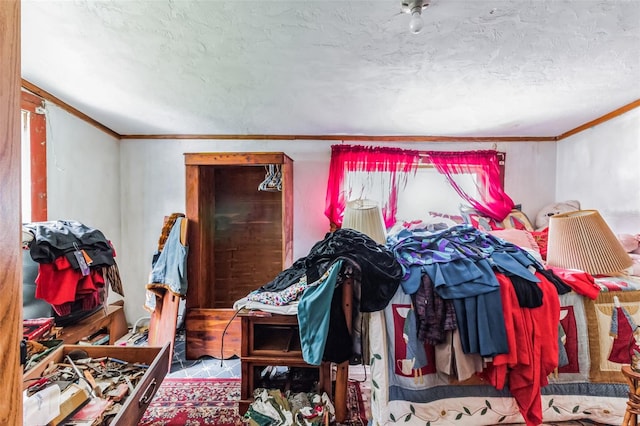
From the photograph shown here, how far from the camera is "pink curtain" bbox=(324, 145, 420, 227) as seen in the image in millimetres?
3135

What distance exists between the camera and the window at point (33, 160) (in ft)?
6.80

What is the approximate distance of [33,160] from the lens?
212cm

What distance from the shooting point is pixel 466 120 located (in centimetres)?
265

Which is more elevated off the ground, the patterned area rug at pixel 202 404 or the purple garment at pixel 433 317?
the purple garment at pixel 433 317

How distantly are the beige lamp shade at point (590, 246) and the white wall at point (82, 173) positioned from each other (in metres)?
3.82

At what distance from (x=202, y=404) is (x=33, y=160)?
2239 mm

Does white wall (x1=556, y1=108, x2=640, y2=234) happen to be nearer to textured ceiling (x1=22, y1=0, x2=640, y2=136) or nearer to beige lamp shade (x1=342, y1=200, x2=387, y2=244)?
textured ceiling (x1=22, y1=0, x2=640, y2=136)

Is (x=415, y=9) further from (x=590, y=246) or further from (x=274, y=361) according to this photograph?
(x=274, y=361)

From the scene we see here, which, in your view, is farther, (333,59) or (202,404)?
(202,404)

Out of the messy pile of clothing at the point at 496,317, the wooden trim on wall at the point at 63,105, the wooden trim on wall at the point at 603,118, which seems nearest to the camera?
the messy pile of clothing at the point at 496,317

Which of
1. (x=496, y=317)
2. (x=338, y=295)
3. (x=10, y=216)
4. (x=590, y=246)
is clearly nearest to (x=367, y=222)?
(x=338, y=295)

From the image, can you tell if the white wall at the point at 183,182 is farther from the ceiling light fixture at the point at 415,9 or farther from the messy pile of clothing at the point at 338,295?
the ceiling light fixture at the point at 415,9

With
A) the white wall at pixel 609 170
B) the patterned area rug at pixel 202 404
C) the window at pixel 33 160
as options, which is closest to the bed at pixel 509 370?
the patterned area rug at pixel 202 404

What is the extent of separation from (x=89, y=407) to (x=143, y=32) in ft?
5.47
